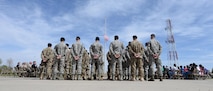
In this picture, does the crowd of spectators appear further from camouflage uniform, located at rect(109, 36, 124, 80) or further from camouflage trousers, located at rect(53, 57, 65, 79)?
camouflage trousers, located at rect(53, 57, 65, 79)

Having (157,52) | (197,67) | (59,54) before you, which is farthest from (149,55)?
(197,67)

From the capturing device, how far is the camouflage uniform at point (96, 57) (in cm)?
1287

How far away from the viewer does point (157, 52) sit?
12250 mm

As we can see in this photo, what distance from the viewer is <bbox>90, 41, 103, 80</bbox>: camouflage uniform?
1287cm

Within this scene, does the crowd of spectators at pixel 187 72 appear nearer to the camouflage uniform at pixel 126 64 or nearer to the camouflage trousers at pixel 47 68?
the camouflage uniform at pixel 126 64

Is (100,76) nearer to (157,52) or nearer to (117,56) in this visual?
(117,56)

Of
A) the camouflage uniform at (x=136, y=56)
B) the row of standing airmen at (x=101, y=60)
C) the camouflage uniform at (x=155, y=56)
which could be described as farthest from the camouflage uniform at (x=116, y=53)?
the camouflage uniform at (x=155, y=56)

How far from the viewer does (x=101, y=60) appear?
12977 millimetres

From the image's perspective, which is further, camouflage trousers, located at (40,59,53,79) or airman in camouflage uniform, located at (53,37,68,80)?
camouflage trousers, located at (40,59,53,79)

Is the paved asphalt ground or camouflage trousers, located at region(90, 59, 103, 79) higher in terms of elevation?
camouflage trousers, located at region(90, 59, 103, 79)

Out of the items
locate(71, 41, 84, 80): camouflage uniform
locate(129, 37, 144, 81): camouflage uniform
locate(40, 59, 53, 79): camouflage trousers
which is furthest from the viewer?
locate(40, 59, 53, 79): camouflage trousers

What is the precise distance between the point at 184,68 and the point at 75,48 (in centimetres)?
1350

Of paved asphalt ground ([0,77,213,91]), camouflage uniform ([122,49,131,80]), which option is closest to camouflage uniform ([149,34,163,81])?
camouflage uniform ([122,49,131,80])

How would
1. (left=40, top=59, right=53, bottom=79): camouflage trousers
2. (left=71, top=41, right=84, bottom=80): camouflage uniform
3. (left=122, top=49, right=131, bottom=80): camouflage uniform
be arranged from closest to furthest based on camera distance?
(left=71, top=41, right=84, bottom=80): camouflage uniform < (left=40, top=59, right=53, bottom=79): camouflage trousers < (left=122, top=49, right=131, bottom=80): camouflage uniform
